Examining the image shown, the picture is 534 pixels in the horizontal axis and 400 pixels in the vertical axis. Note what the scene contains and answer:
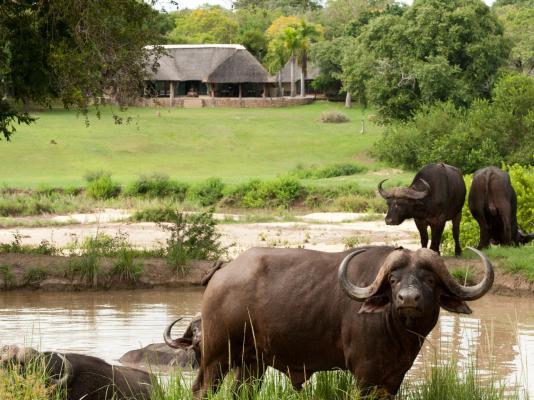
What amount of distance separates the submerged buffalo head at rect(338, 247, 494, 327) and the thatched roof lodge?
74.9 m

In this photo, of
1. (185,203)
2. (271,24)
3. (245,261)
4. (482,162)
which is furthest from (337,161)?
(271,24)

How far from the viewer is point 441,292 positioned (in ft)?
24.9

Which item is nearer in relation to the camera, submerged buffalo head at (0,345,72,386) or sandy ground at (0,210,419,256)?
submerged buffalo head at (0,345,72,386)

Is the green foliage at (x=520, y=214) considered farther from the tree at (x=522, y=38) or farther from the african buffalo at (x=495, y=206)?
the tree at (x=522, y=38)

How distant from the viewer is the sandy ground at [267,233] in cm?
2464

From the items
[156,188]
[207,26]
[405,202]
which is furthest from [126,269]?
[207,26]

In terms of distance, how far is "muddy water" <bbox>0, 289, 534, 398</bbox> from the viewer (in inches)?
521

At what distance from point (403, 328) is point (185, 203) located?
2861 centimetres

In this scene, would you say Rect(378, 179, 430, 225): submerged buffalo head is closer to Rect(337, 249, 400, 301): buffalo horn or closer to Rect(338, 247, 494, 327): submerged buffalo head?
Rect(338, 247, 494, 327): submerged buffalo head

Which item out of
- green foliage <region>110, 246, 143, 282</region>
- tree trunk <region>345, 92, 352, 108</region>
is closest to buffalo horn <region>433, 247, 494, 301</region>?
green foliage <region>110, 246, 143, 282</region>

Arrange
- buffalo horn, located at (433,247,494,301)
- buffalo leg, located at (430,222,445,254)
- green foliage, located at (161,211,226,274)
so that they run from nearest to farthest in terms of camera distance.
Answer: buffalo horn, located at (433,247,494,301) → buffalo leg, located at (430,222,445,254) → green foliage, located at (161,211,226,274)

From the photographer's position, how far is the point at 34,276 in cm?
1869

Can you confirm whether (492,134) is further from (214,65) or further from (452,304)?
(214,65)

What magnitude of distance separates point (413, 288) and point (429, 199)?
11.8 m
